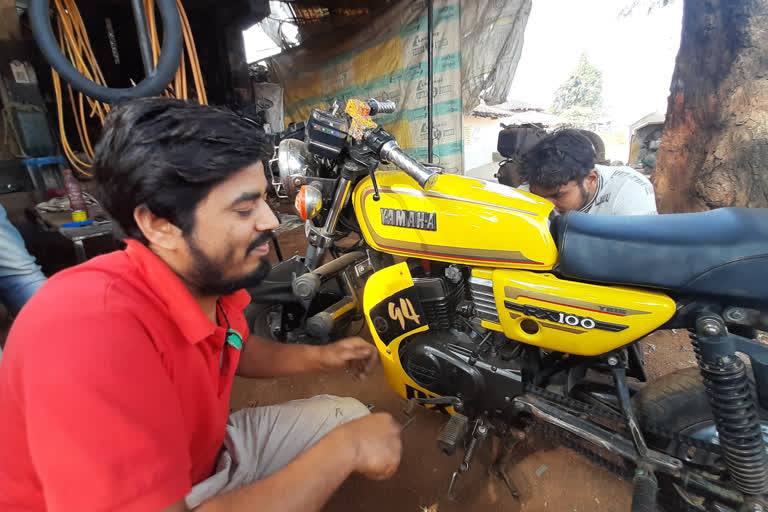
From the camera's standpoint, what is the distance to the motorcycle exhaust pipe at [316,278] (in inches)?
82.7

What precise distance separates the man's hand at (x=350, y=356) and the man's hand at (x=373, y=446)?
0.44 metres

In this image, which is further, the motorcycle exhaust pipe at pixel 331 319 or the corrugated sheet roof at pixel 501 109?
the corrugated sheet roof at pixel 501 109

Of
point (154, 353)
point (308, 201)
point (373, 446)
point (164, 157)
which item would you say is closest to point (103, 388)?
point (154, 353)

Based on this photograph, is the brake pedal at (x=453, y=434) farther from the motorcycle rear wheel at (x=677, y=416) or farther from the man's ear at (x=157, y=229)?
→ the man's ear at (x=157, y=229)

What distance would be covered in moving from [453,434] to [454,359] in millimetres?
297

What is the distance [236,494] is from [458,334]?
1.07 metres

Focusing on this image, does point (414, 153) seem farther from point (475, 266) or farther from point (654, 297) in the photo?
point (654, 297)

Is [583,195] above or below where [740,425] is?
above

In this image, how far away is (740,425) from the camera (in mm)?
1026

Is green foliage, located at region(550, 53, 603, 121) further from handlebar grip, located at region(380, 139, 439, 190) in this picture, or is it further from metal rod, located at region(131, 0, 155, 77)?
metal rod, located at region(131, 0, 155, 77)

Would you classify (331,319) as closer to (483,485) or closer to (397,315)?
(397,315)

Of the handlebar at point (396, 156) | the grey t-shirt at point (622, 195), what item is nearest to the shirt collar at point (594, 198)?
the grey t-shirt at point (622, 195)

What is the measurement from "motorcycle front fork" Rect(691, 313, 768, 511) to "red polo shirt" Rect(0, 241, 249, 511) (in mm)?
1342

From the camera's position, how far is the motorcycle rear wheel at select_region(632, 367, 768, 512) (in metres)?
1.27
